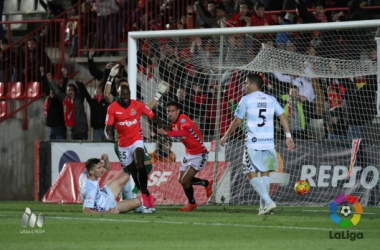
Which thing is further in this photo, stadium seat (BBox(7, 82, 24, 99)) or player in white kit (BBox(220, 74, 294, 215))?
stadium seat (BBox(7, 82, 24, 99))

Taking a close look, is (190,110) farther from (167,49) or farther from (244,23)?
(244,23)

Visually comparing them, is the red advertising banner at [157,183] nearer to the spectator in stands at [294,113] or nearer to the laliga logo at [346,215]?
the spectator in stands at [294,113]

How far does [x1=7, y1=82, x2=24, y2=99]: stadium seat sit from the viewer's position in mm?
22625

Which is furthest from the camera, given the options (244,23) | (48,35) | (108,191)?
(48,35)

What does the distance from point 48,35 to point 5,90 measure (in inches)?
72.5

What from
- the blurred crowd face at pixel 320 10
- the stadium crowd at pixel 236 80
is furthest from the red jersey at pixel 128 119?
the blurred crowd face at pixel 320 10

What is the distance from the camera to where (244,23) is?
20.0 meters

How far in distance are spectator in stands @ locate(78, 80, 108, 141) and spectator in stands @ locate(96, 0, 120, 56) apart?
5.71 ft

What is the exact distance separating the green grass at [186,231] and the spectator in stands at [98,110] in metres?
6.54

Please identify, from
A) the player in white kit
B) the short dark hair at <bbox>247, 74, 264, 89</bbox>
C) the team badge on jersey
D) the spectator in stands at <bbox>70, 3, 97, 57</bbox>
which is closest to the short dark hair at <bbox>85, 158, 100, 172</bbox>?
the team badge on jersey

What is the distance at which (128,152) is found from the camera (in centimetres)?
1454

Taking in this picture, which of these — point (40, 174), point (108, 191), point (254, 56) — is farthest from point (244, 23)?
point (108, 191)

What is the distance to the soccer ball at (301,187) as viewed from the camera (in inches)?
657

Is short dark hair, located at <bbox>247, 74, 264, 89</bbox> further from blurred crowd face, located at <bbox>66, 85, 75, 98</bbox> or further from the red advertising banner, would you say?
blurred crowd face, located at <bbox>66, 85, 75, 98</bbox>
